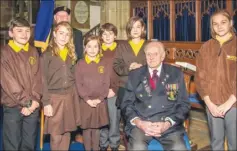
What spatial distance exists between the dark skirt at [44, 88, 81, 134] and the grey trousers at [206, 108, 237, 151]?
4.20ft

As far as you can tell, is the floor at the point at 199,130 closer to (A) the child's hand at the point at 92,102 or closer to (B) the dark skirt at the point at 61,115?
(A) the child's hand at the point at 92,102

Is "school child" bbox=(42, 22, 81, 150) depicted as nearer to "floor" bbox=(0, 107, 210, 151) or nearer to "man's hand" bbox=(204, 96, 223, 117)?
"floor" bbox=(0, 107, 210, 151)

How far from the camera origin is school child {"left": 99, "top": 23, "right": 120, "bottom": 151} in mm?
3098

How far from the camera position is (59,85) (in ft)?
9.20

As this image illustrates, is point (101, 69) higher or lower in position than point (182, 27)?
lower

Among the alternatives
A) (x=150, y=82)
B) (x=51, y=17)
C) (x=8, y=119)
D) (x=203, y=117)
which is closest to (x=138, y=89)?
(x=150, y=82)

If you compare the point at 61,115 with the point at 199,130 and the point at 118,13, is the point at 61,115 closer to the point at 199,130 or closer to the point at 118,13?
the point at 199,130

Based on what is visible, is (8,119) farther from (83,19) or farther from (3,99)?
(83,19)

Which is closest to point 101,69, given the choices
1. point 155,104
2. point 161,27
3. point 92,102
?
point 92,102

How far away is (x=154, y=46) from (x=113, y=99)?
79 cm

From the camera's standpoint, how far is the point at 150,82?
8.80ft

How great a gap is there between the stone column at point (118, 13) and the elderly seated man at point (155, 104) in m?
4.12

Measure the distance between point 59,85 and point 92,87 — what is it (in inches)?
12.5

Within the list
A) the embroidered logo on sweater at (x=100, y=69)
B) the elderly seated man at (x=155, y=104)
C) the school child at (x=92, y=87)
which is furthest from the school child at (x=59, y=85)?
the elderly seated man at (x=155, y=104)
